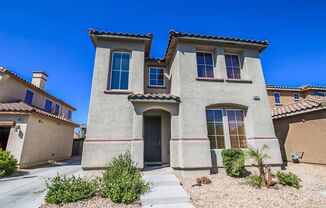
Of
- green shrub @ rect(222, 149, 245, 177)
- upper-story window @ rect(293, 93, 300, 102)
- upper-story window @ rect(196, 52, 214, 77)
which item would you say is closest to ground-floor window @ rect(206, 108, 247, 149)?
green shrub @ rect(222, 149, 245, 177)

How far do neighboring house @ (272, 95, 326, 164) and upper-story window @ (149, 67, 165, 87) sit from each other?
961cm

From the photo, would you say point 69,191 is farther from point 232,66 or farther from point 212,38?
point 232,66

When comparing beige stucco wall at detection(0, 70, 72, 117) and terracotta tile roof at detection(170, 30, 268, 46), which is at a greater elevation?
A: terracotta tile roof at detection(170, 30, 268, 46)

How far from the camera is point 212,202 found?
17.3 feet

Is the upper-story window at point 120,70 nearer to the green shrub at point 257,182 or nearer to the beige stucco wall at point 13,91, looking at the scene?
the green shrub at point 257,182

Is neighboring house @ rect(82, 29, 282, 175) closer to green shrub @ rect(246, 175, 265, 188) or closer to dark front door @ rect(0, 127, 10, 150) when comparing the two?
green shrub @ rect(246, 175, 265, 188)

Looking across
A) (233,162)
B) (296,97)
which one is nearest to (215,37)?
(233,162)

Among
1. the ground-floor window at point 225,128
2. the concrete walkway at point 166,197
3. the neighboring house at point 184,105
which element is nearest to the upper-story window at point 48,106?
the neighboring house at point 184,105

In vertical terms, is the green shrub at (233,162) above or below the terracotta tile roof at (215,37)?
below

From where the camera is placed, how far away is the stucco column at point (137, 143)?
8430 mm

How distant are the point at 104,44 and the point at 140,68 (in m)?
2.78

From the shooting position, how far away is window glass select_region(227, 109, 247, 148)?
958 cm

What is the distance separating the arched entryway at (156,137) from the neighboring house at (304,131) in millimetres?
Result: 9151

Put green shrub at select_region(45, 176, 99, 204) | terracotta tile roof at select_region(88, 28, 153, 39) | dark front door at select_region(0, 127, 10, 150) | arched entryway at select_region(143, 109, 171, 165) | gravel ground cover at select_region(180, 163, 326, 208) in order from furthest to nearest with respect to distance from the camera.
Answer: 1. dark front door at select_region(0, 127, 10, 150)
2. arched entryway at select_region(143, 109, 171, 165)
3. terracotta tile roof at select_region(88, 28, 153, 39)
4. green shrub at select_region(45, 176, 99, 204)
5. gravel ground cover at select_region(180, 163, 326, 208)
